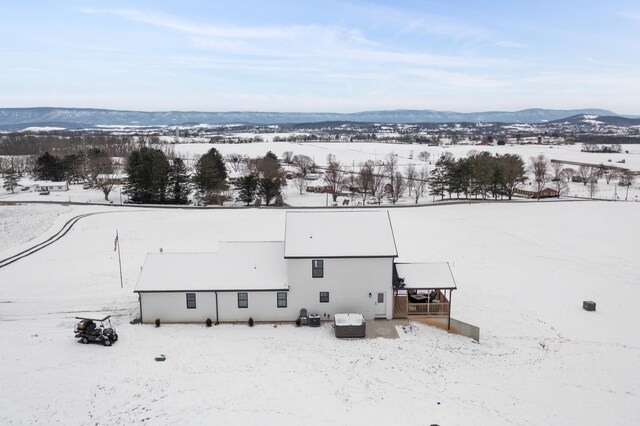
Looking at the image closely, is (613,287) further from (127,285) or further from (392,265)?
(127,285)

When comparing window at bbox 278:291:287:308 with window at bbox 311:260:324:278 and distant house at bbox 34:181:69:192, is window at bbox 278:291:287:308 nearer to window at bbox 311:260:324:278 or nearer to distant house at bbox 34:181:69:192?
window at bbox 311:260:324:278

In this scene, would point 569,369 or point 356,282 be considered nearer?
point 569,369

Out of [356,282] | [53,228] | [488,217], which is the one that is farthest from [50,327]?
A: [488,217]

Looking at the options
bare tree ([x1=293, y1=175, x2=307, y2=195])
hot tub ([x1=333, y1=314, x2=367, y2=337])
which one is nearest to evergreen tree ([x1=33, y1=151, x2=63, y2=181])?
bare tree ([x1=293, y1=175, x2=307, y2=195])

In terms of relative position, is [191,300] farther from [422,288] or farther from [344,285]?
[422,288]

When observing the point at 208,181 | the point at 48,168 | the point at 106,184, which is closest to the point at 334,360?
the point at 208,181

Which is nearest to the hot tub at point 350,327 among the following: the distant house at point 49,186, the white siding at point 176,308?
the white siding at point 176,308
